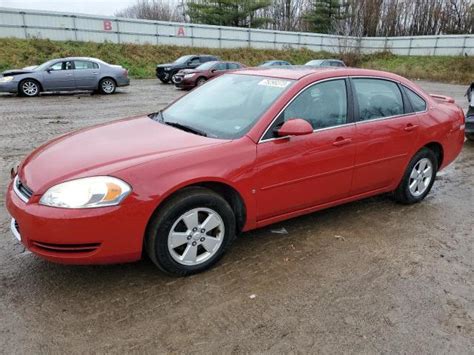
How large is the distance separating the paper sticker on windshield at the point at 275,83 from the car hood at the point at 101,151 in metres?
0.90

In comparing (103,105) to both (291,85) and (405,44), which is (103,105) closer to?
(291,85)

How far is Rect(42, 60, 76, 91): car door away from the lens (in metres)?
15.0

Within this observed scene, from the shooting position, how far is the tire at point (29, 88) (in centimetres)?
1467

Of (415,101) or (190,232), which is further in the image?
(415,101)

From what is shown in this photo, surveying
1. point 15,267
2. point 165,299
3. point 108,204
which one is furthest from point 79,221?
point 15,267

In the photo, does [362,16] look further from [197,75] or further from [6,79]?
[6,79]

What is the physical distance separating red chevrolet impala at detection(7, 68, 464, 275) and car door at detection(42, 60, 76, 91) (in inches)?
498

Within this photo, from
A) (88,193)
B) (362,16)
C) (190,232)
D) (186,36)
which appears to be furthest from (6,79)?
(362,16)

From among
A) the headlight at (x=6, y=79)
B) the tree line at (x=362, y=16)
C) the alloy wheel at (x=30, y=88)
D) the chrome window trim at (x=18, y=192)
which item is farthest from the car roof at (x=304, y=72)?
the tree line at (x=362, y=16)

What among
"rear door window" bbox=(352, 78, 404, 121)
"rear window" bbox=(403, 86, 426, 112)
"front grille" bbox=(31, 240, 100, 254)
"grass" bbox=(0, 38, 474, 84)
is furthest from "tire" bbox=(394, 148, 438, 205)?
"grass" bbox=(0, 38, 474, 84)

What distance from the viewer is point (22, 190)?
3.01 meters

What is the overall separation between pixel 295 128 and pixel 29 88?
46.8ft

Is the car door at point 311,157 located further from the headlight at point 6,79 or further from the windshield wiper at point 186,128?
the headlight at point 6,79

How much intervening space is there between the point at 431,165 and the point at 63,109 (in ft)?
34.9
